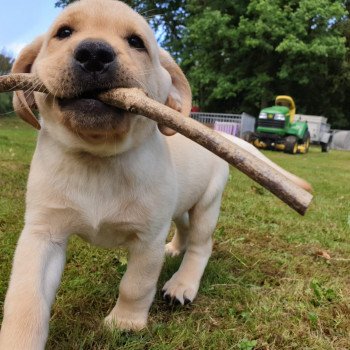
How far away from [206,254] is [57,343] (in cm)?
118

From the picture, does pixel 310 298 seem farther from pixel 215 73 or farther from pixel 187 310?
pixel 215 73

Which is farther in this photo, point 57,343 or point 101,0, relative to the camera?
point 101,0

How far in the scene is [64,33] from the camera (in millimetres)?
2125

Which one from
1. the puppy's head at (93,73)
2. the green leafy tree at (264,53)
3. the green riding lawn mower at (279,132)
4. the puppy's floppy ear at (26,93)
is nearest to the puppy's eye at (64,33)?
the puppy's head at (93,73)

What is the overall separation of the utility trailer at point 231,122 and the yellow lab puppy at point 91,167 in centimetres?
1764

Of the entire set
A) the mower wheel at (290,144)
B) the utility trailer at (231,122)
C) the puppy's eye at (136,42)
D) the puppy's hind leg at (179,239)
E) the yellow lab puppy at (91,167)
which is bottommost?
the utility trailer at (231,122)

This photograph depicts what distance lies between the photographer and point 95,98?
5.98ft

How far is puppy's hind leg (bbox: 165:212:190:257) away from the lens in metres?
3.38

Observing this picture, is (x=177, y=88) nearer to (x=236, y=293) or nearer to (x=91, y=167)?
(x=91, y=167)

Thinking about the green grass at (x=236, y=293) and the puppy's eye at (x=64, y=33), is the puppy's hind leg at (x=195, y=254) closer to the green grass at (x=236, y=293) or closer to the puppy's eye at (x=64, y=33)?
the green grass at (x=236, y=293)

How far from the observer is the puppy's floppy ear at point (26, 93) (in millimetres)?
2205

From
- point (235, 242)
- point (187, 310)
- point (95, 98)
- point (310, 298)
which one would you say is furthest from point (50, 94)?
point (235, 242)

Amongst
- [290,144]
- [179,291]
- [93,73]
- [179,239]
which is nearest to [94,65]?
[93,73]

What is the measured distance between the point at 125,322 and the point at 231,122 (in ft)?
65.1
